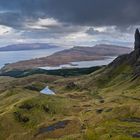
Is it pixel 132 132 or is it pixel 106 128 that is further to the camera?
pixel 106 128

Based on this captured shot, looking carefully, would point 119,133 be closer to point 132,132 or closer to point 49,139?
point 132,132

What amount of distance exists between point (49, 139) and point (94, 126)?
93.8ft

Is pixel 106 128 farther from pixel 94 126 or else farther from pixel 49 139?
pixel 49 139

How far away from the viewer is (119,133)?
570ft

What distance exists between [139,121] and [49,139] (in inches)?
2211

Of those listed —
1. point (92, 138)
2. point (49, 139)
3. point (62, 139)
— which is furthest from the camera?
point (49, 139)

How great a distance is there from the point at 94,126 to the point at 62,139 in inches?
997

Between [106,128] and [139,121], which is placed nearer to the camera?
[106,128]

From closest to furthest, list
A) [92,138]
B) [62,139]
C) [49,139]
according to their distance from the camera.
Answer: [92,138] → [62,139] → [49,139]

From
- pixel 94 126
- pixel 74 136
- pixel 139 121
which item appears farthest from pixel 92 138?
pixel 139 121

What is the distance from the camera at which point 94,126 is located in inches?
7830

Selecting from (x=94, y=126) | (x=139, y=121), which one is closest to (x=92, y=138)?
(x=94, y=126)

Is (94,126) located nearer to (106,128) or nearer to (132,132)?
(106,128)

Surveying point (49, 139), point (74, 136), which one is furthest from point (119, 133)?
point (49, 139)
